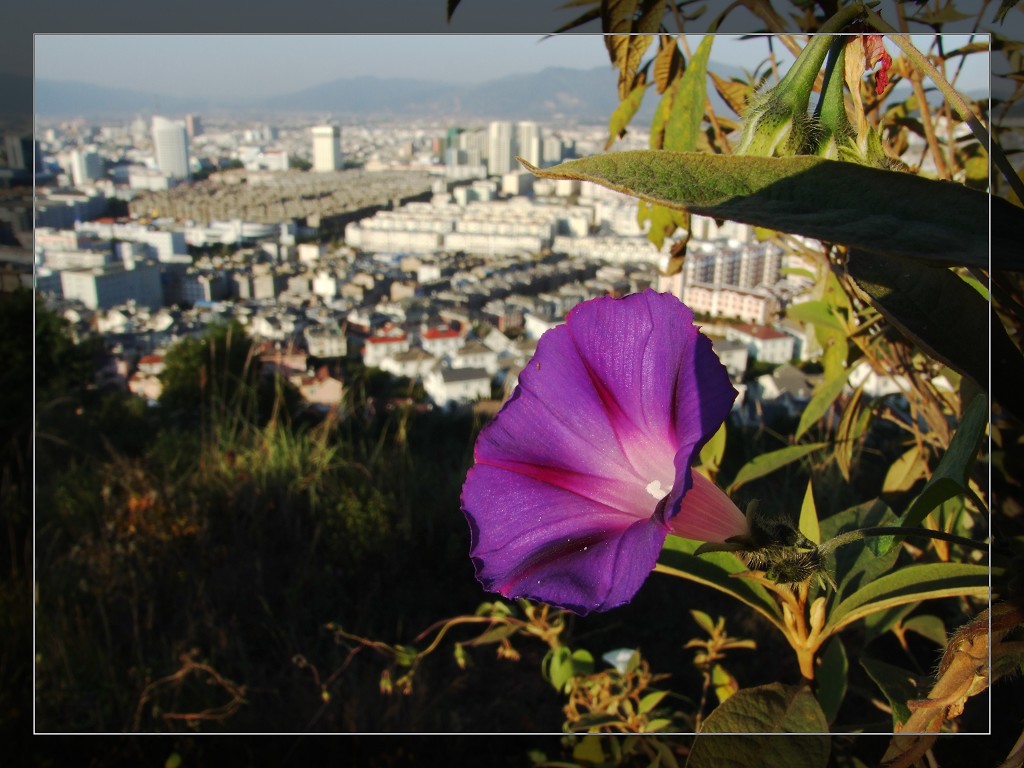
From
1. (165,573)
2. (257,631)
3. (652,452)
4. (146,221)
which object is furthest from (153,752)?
(146,221)

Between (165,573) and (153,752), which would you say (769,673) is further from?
(165,573)

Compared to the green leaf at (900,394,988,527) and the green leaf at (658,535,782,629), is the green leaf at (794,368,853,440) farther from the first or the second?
the green leaf at (900,394,988,527)

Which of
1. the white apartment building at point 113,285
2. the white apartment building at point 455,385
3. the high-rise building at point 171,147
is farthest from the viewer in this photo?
the white apartment building at point 455,385

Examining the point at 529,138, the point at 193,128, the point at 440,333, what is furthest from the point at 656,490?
the point at 440,333

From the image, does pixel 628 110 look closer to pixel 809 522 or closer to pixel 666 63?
pixel 666 63

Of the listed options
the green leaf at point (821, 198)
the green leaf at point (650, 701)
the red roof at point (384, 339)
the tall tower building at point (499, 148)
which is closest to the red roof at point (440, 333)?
the red roof at point (384, 339)

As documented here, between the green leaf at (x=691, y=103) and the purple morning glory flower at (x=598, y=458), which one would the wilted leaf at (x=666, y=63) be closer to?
the green leaf at (x=691, y=103)

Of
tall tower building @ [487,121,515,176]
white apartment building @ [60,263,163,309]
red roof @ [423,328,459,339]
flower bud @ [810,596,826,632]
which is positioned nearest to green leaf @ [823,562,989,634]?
flower bud @ [810,596,826,632]
